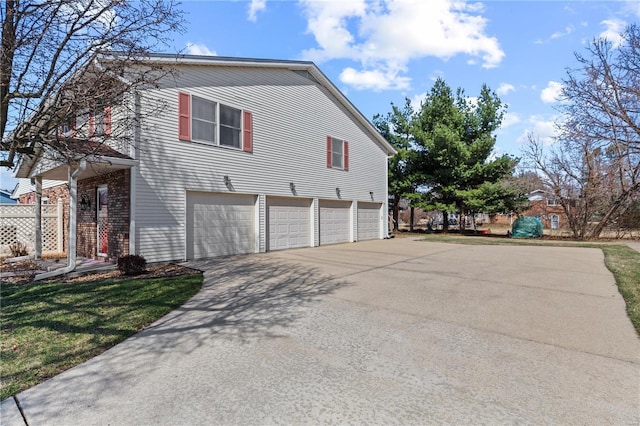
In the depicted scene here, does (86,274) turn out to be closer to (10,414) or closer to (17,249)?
(17,249)

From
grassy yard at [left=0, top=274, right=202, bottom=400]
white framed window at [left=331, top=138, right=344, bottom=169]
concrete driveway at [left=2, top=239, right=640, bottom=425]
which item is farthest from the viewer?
white framed window at [left=331, top=138, right=344, bottom=169]

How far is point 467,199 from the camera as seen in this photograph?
21766mm

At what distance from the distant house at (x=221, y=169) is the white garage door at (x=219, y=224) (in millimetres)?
33

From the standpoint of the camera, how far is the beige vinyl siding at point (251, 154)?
9320 millimetres

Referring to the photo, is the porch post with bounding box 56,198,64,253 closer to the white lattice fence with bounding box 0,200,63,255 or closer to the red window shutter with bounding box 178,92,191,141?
the white lattice fence with bounding box 0,200,63,255

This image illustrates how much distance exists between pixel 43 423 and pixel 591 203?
24801 mm

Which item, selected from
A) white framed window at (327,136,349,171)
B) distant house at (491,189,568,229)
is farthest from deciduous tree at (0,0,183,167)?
distant house at (491,189,568,229)

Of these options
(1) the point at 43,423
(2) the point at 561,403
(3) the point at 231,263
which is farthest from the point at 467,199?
(1) the point at 43,423

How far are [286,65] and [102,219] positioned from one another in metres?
8.32

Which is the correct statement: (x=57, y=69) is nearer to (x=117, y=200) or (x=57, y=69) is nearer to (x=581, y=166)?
(x=117, y=200)

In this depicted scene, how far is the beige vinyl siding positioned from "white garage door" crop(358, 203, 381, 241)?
69 centimetres

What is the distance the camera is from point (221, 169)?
11.0 meters

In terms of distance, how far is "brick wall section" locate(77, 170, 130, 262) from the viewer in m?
9.06

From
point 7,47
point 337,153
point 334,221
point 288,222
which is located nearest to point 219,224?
point 288,222
